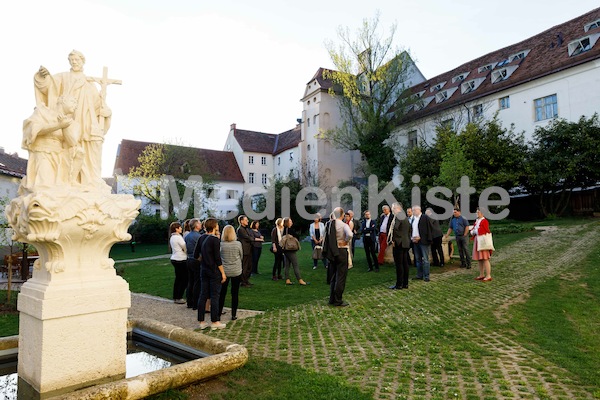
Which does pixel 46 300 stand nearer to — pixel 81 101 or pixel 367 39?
pixel 81 101

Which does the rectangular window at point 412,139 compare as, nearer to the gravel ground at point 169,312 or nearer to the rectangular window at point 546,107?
the rectangular window at point 546,107

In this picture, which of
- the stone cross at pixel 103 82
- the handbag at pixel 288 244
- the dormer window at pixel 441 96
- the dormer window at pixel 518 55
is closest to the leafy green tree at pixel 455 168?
the dormer window at pixel 441 96

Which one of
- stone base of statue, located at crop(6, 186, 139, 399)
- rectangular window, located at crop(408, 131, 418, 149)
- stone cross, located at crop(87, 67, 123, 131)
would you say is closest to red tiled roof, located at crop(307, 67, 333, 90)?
rectangular window, located at crop(408, 131, 418, 149)

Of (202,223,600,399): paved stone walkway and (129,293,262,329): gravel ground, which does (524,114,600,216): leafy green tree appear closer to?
(202,223,600,399): paved stone walkway

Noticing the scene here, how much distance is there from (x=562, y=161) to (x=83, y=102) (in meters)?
26.4

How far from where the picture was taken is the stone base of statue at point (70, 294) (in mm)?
3891

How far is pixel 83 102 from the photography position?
472 cm

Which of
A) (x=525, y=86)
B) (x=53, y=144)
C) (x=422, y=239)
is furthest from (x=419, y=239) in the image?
(x=525, y=86)

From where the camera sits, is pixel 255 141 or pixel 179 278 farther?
pixel 255 141

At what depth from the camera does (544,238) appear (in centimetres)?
1736

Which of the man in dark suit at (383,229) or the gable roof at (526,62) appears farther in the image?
the gable roof at (526,62)

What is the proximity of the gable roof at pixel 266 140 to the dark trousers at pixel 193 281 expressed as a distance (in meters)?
43.6

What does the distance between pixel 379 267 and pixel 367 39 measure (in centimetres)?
3019

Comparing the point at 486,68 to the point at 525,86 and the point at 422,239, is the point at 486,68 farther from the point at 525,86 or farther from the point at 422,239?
the point at 422,239
